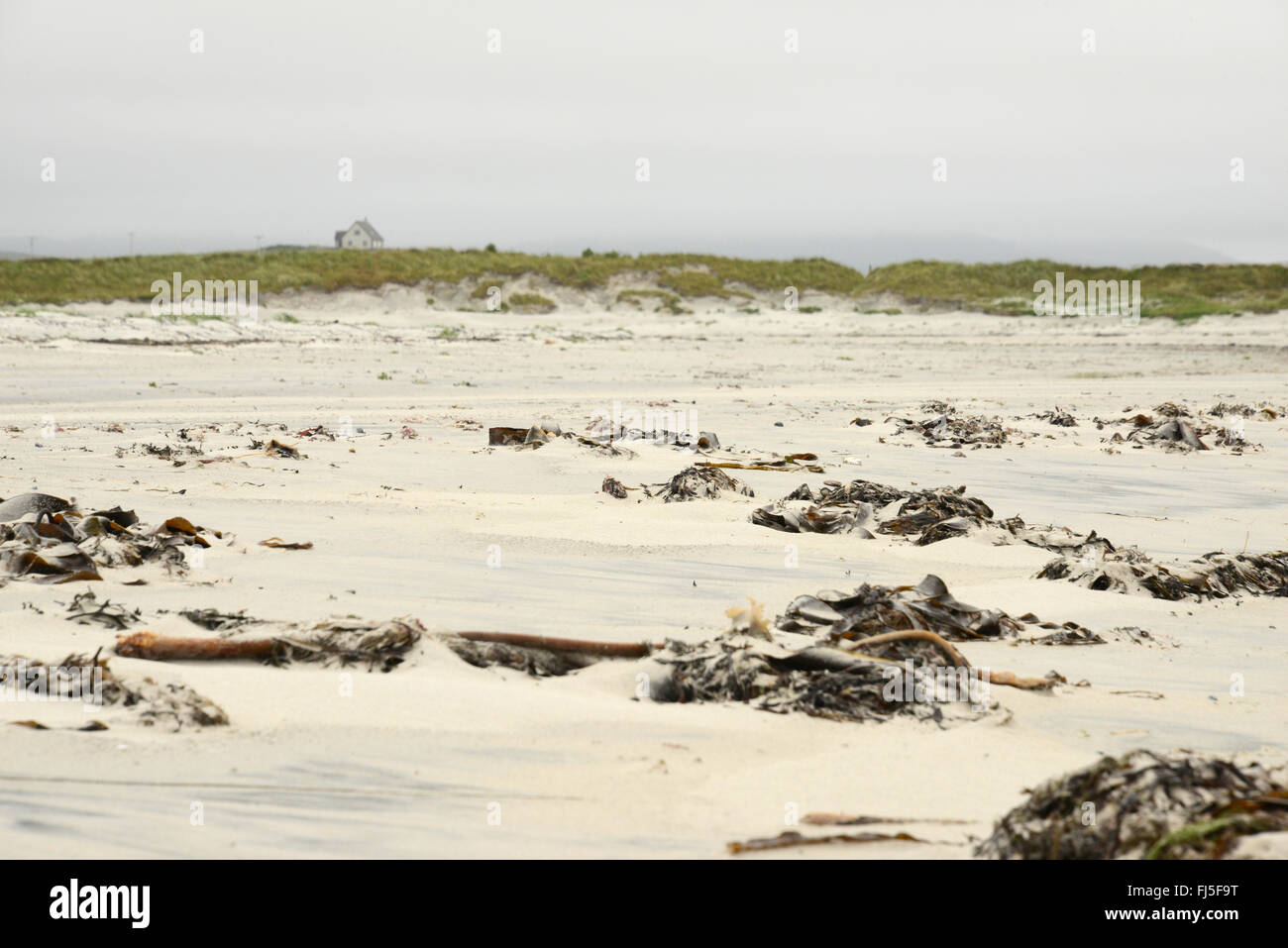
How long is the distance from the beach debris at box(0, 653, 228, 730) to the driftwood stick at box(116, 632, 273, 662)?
137 mm

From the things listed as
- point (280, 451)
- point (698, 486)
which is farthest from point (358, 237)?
point (698, 486)

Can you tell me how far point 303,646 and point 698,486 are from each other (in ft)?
11.9

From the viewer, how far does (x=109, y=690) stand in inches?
124

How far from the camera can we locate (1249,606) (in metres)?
4.79

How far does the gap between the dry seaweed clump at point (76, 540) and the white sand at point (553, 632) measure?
168 millimetres

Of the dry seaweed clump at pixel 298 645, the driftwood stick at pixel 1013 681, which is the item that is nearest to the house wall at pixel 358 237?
the dry seaweed clump at pixel 298 645

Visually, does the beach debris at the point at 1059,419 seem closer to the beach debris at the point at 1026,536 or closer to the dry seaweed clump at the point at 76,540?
the beach debris at the point at 1026,536

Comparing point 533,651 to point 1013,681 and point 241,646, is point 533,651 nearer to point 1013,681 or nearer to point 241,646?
point 241,646

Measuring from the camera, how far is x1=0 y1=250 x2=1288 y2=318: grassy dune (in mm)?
37469

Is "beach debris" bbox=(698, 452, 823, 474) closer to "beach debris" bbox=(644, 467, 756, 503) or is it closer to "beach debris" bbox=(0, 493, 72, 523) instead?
"beach debris" bbox=(644, 467, 756, 503)

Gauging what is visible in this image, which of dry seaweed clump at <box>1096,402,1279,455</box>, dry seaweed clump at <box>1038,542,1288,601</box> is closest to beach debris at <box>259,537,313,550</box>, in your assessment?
dry seaweed clump at <box>1038,542,1288,601</box>

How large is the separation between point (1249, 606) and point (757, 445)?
523cm
